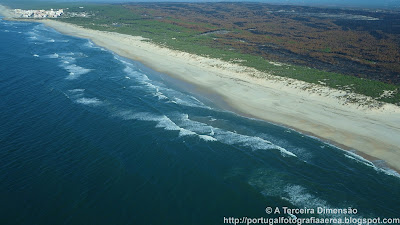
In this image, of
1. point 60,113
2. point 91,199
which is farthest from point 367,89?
point 60,113

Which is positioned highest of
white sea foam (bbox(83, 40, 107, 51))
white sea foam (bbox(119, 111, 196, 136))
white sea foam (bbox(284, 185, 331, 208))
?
white sea foam (bbox(83, 40, 107, 51))

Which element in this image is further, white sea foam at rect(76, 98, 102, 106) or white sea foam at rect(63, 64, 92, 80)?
white sea foam at rect(63, 64, 92, 80)

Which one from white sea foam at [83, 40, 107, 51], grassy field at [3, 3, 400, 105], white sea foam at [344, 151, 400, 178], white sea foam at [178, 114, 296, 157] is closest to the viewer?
white sea foam at [344, 151, 400, 178]

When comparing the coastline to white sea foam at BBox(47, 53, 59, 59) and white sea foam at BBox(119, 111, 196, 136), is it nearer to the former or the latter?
white sea foam at BBox(119, 111, 196, 136)

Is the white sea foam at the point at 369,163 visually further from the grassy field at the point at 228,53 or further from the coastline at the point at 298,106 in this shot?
the grassy field at the point at 228,53

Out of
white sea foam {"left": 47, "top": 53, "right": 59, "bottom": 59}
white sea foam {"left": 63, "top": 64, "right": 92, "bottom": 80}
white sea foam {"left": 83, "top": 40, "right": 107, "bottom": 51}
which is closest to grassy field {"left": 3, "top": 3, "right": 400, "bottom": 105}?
white sea foam {"left": 83, "top": 40, "right": 107, "bottom": 51}

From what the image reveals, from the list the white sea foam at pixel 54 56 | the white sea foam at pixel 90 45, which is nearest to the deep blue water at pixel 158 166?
the white sea foam at pixel 54 56

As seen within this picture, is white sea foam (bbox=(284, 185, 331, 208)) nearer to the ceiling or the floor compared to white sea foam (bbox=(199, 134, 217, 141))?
nearer to the floor

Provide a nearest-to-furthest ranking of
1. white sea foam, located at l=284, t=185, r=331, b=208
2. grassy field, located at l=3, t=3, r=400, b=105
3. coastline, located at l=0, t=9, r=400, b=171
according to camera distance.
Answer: white sea foam, located at l=284, t=185, r=331, b=208 → coastline, located at l=0, t=9, r=400, b=171 → grassy field, located at l=3, t=3, r=400, b=105

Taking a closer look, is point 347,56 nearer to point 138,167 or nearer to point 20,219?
point 138,167
